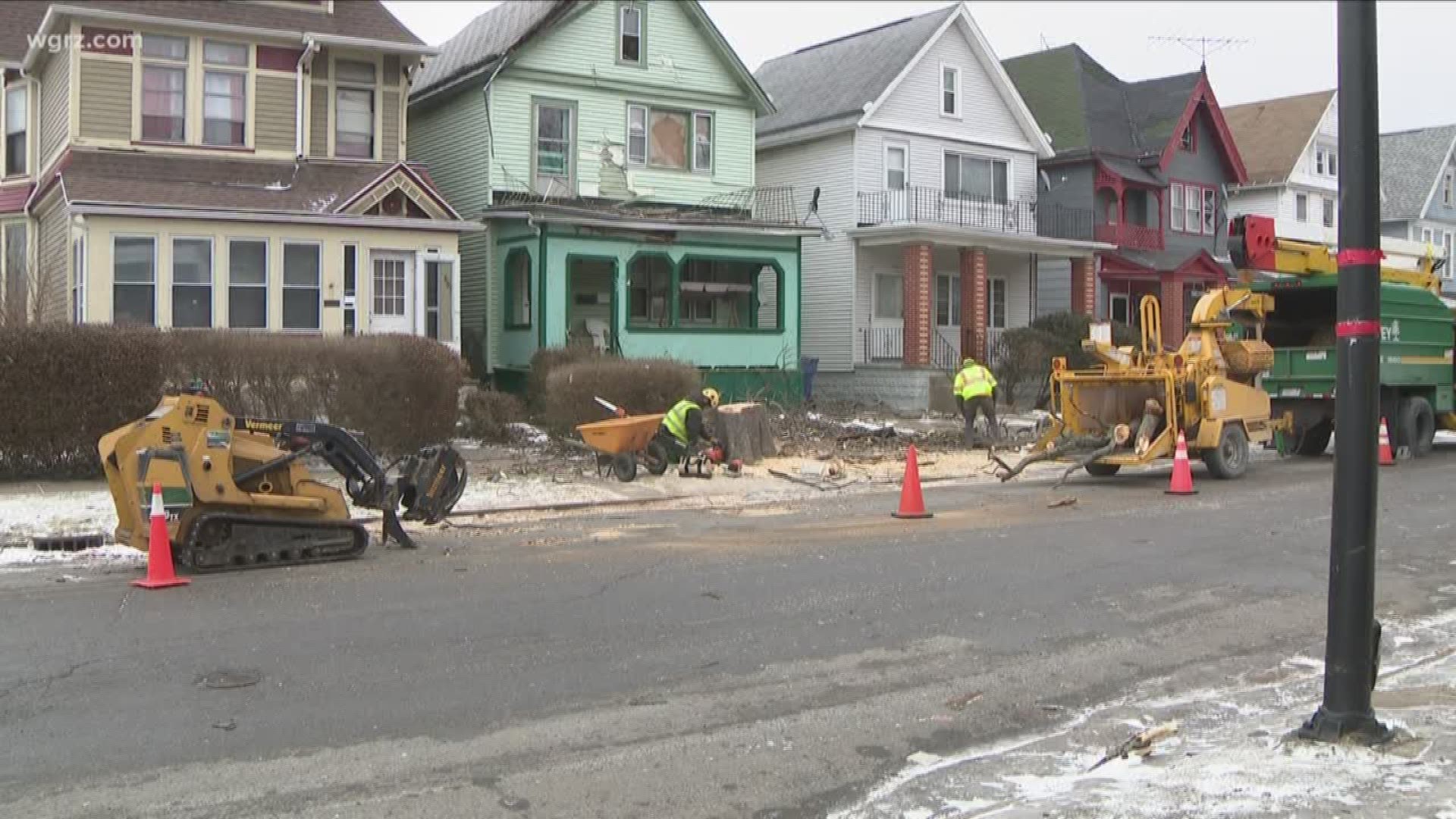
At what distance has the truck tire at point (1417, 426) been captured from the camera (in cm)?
2086

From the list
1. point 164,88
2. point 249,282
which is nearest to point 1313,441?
point 249,282

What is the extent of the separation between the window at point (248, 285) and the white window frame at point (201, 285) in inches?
11.3

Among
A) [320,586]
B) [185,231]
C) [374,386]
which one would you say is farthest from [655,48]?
[320,586]

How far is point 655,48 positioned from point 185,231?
39.0 feet

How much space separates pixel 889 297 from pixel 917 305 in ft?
7.18

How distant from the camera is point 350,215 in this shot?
75.6ft

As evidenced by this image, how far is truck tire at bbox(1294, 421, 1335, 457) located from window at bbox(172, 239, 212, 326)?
18.6m

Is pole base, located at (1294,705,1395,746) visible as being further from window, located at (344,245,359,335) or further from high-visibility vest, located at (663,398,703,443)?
window, located at (344,245,359,335)

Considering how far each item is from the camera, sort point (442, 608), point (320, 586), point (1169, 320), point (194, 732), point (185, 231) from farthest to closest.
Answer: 1. point (1169, 320)
2. point (185, 231)
3. point (320, 586)
4. point (442, 608)
5. point (194, 732)

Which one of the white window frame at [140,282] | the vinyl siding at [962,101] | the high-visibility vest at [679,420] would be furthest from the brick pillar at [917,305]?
the white window frame at [140,282]

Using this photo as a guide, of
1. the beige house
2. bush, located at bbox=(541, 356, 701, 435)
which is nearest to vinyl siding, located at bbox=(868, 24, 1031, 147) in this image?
the beige house

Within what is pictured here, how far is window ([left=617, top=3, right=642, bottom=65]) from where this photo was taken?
28844mm

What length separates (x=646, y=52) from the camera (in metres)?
29.2

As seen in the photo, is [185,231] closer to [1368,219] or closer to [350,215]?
[350,215]
